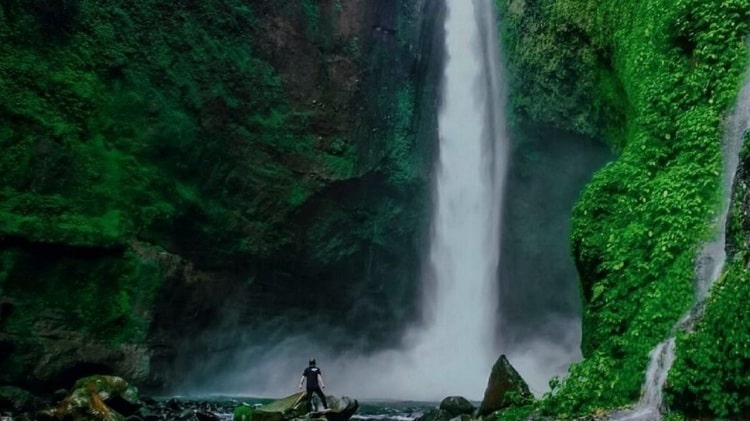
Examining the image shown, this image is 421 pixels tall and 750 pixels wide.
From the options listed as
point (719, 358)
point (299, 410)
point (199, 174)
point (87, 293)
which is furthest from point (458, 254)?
point (719, 358)

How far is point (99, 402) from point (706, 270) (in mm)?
9835

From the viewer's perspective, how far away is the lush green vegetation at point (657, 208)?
8680 millimetres

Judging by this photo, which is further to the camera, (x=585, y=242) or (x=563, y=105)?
(x=563, y=105)

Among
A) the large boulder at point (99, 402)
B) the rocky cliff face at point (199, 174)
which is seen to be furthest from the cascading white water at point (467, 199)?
Answer: the large boulder at point (99, 402)

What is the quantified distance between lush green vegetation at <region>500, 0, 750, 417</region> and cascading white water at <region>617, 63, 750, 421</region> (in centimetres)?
13

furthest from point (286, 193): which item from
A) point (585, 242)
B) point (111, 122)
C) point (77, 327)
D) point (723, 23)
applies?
point (723, 23)

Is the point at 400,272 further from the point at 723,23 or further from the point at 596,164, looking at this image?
the point at 723,23

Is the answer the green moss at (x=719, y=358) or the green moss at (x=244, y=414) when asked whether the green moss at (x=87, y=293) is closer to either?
the green moss at (x=244, y=414)

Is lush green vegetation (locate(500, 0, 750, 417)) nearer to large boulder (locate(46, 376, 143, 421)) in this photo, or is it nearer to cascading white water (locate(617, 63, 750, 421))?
cascading white water (locate(617, 63, 750, 421))

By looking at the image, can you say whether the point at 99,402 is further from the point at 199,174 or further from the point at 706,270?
the point at 706,270

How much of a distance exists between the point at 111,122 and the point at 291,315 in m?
7.51

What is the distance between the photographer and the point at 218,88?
19.4 metres

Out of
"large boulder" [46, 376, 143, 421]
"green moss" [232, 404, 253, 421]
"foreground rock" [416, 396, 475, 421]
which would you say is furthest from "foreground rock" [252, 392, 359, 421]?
"large boulder" [46, 376, 143, 421]

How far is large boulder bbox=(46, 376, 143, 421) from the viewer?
11516 mm
